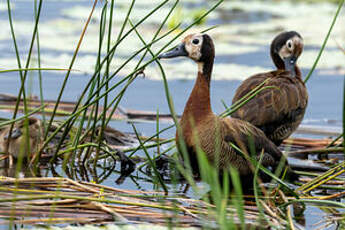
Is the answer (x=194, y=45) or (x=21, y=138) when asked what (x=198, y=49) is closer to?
(x=194, y=45)

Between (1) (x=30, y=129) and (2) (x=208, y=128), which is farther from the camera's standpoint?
(1) (x=30, y=129)

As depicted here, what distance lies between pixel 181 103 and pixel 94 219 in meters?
3.69

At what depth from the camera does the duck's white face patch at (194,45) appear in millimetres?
5066

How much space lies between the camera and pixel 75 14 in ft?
37.8

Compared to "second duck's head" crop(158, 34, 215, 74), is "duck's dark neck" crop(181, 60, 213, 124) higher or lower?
lower

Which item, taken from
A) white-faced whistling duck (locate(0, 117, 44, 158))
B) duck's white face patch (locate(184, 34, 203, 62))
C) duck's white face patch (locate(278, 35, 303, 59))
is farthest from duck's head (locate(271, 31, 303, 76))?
white-faced whistling duck (locate(0, 117, 44, 158))

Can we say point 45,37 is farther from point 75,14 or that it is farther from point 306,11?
point 306,11

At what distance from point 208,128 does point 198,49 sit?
0.61 metres

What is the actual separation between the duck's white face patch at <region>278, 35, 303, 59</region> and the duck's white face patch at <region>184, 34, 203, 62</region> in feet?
5.74

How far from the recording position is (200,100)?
199 inches

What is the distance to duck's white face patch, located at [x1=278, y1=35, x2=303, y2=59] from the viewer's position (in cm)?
663

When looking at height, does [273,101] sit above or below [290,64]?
below

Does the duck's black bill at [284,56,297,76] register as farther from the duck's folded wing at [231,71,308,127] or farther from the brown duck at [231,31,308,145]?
the duck's folded wing at [231,71,308,127]

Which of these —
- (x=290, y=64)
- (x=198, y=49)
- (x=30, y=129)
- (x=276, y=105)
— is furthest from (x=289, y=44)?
(x=30, y=129)
